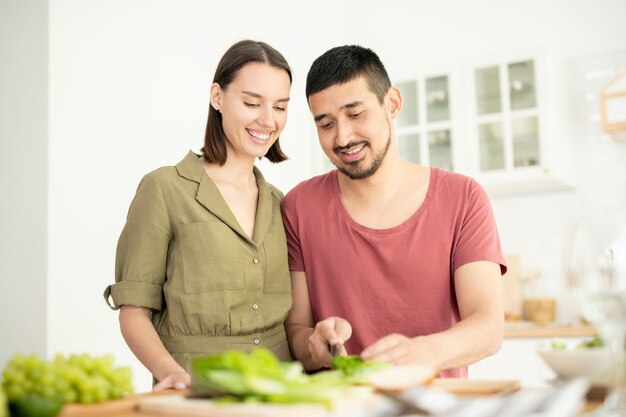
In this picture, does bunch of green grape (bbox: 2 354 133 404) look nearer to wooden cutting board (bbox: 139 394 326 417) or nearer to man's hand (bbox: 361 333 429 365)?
wooden cutting board (bbox: 139 394 326 417)

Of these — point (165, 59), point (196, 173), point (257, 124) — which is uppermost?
point (165, 59)

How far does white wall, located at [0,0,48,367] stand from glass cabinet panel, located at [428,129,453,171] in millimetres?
2506

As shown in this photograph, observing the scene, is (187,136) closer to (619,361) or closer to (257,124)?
(257,124)

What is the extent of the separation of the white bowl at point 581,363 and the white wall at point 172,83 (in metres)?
2.26

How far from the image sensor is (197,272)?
175cm

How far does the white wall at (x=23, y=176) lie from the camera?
2807 millimetres

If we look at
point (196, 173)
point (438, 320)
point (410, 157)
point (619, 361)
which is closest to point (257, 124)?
point (196, 173)

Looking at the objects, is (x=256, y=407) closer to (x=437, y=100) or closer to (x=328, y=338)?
(x=328, y=338)

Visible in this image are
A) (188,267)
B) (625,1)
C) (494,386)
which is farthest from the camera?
(625,1)

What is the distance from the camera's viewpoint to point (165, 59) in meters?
3.55

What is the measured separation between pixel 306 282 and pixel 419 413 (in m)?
1.12

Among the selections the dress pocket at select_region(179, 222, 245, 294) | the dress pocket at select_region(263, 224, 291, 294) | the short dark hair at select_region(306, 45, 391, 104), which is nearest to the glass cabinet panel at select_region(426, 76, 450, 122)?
the short dark hair at select_region(306, 45, 391, 104)

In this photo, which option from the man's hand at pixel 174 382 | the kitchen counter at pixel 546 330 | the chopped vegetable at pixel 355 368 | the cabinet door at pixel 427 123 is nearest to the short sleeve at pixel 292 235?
the man's hand at pixel 174 382

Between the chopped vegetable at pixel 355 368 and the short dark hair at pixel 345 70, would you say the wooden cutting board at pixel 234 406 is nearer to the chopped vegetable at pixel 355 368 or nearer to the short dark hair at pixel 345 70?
the chopped vegetable at pixel 355 368
